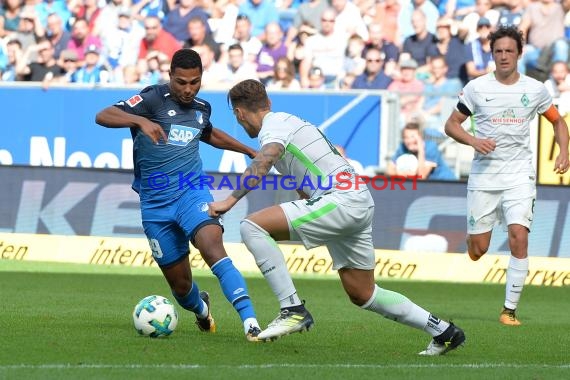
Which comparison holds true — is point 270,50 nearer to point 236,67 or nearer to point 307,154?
point 236,67

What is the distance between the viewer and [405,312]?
830 cm

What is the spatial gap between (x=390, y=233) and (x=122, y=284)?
4089 mm

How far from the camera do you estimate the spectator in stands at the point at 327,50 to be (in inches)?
816

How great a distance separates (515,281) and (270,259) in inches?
146

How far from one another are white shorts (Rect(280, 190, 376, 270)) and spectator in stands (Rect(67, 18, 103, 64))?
15.2 meters

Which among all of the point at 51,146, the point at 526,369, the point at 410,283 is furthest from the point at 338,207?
the point at 51,146

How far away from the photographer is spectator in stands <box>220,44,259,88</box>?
20594 mm

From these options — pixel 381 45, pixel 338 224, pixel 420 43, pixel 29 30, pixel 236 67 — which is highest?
pixel 338 224

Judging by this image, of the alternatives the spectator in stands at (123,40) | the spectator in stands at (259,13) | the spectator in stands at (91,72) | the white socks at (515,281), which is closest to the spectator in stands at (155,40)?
the spectator in stands at (123,40)

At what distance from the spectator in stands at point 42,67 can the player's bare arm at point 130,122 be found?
12777 millimetres

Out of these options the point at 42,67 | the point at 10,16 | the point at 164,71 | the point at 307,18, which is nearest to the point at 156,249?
the point at 164,71

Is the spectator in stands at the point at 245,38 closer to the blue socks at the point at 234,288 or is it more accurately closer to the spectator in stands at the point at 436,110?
the spectator in stands at the point at 436,110

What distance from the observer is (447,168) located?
17547 millimetres

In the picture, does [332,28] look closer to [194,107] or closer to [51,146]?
[51,146]
